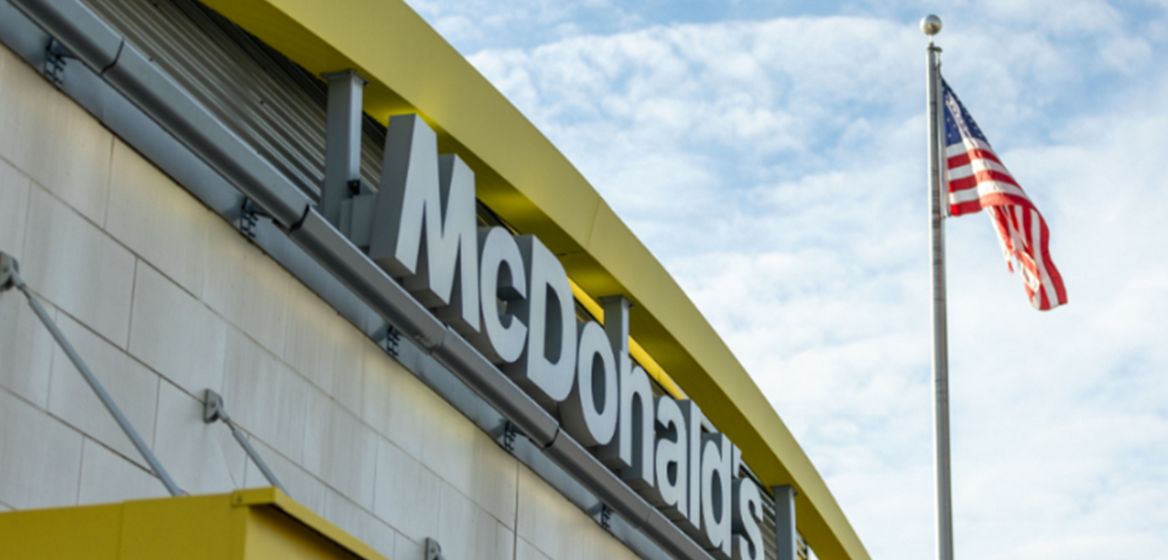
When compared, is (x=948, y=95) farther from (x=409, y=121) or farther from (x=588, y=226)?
(x=409, y=121)

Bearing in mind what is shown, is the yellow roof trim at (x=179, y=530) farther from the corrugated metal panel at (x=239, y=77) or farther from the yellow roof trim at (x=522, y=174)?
the yellow roof trim at (x=522, y=174)

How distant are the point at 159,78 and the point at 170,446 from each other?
5.99 feet

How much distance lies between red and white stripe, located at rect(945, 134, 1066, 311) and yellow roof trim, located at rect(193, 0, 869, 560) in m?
2.86

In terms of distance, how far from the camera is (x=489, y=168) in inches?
523

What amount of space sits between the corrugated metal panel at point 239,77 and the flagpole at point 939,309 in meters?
8.21

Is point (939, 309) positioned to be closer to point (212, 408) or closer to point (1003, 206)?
point (1003, 206)

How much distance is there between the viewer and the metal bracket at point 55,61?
362 inches

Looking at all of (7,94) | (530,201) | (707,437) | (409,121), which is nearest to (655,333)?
(707,437)

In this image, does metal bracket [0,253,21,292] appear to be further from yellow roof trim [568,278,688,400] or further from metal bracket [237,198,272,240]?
yellow roof trim [568,278,688,400]

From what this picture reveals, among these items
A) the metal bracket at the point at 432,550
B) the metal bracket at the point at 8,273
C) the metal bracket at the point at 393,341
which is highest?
the metal bracket at the point at 393,341

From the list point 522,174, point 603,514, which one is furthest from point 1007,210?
point 522,174

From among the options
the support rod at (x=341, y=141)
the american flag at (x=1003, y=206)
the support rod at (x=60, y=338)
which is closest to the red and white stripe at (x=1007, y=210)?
the american flag at (x=1003, y=206)

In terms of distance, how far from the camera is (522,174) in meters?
13.8

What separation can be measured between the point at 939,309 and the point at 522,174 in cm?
708
